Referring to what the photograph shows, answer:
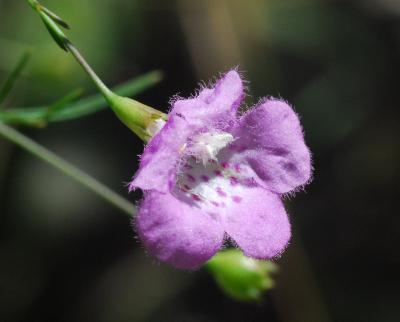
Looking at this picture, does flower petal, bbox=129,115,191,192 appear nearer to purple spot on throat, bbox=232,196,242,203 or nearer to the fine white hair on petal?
the fine white hair on petal

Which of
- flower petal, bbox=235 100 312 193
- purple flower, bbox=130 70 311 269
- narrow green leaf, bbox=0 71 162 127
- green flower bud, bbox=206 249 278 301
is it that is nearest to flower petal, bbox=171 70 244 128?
purple flower, bbox=130 70 311 269

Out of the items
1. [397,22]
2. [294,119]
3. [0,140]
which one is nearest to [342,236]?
[397,22]

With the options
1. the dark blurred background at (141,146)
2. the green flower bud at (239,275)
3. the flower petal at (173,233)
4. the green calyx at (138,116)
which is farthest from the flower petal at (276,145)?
the dark blurred background at (141,146)

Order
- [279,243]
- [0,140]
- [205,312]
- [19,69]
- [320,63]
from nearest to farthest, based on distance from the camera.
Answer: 1. [279,243]
2. [19,69]
3. [0,140]
4. [205,312]
5. [320,63]

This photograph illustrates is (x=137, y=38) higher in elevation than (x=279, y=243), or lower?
higher

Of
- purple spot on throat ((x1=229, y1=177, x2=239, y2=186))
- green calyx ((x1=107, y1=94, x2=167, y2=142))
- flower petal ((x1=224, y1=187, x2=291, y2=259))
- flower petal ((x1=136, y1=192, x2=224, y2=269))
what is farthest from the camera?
purple spot on throat ((x1=229, y1=177, x2=239, y2=186))

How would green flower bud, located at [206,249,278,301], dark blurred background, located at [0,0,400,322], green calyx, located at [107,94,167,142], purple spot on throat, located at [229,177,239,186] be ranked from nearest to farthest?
green calyx, located at [107,94,167,142] < purple spot on throat, located at [229,177,239,186] < green flower bud, located at [206,249,278,301] < dark blurred background, located at [0,0,400,322]

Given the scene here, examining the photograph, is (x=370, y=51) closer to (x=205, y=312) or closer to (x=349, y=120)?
(x=349, y=120)

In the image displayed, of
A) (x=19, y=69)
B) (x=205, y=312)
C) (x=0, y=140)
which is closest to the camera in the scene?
(x=19, y=69)
